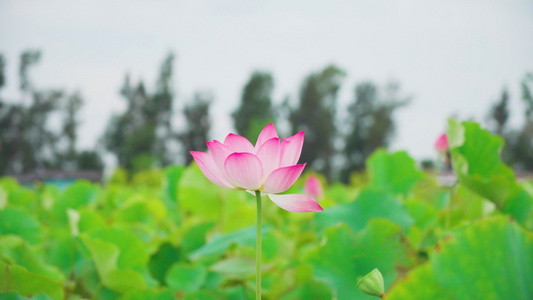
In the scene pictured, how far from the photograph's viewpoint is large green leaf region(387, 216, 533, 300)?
0.71 feet

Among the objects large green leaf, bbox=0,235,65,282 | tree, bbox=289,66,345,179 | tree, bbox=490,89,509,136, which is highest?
tree, bbox=289,66,345,179

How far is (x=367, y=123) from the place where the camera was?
22109 millimetres

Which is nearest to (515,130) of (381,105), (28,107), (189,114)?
(381,105)

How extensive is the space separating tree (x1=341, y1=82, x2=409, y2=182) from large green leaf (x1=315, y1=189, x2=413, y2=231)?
20056 mm

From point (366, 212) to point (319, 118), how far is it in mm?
20811

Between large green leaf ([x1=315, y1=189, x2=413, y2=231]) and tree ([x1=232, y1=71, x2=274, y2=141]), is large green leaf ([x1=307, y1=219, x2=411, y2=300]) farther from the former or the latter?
tree ([x1=232, y1=71, x2=274, y2=141])

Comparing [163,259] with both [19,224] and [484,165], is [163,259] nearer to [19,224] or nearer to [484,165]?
[19,224]

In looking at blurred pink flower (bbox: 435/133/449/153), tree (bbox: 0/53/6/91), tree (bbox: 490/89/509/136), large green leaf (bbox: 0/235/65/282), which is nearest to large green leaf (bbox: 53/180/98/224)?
large green leaf (bbox: 0/235/65/282)

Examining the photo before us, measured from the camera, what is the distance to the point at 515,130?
18.7m

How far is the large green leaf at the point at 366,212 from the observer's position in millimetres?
624

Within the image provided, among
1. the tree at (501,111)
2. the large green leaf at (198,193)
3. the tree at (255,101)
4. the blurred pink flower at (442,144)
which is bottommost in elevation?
the blurred pink flower at (442,144)

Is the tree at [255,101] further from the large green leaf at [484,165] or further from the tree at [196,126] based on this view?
the large green leaf at [484,165]

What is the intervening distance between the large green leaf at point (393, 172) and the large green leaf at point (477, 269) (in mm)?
701

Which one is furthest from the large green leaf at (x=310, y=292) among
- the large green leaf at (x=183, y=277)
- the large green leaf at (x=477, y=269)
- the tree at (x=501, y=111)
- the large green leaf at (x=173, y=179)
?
the tree at (x=501, y=111)
